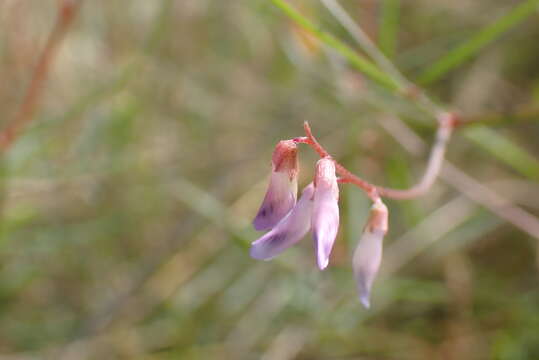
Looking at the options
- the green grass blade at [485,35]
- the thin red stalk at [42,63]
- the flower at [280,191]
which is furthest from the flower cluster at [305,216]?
the thin red stalk at [42,63]

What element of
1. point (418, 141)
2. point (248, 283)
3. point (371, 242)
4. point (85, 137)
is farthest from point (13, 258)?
point (371, 242)

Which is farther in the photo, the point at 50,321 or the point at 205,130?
the point at 205,130

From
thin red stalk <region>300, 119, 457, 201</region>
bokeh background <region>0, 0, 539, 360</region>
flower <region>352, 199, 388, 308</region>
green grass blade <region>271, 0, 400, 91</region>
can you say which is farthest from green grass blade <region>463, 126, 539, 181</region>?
flower <region>352, 199, 388, 308</region>

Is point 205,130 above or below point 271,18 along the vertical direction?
below

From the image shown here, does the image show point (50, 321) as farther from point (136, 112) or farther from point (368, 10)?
point (368, 10)

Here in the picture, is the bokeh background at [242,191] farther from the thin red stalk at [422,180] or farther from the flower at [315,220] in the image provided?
the flower at [315,220]

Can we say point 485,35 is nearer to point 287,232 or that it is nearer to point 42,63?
point 287,232

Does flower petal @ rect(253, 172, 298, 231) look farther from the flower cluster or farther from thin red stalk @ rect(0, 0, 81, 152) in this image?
thin red stalk @ rect(0, 0, 81, 152)
